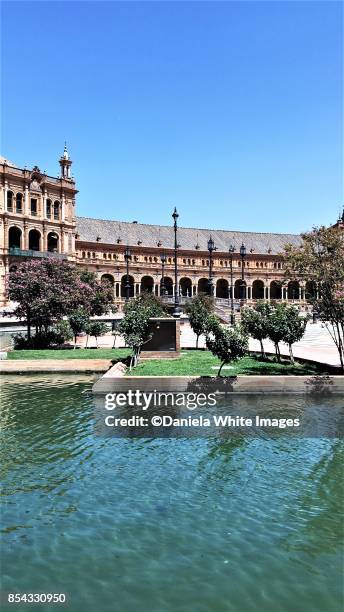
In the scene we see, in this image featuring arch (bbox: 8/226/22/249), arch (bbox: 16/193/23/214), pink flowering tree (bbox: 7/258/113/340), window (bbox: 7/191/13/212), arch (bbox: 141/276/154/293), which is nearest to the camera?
pink flowering tree (bbox: 7/258/113/340)

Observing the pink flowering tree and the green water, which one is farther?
the pink flowering tree

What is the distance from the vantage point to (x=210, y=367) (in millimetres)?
22344

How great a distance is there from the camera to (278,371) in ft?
70.5

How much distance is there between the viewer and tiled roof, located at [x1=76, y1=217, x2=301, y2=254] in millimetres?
94006

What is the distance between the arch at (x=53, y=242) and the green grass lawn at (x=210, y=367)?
5265cm

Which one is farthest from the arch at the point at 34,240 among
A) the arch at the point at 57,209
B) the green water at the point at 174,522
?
the green water at the point at 174,522

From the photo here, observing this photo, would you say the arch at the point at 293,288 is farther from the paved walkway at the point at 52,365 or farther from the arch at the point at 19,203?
the arch at the point at 19,203

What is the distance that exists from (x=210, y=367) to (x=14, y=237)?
5481cm

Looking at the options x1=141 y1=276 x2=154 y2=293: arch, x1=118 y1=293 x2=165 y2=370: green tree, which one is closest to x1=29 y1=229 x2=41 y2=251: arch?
x1=141 y1=276 x2=154 y2=293: arch

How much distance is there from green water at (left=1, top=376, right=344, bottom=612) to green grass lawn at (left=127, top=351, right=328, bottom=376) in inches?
286

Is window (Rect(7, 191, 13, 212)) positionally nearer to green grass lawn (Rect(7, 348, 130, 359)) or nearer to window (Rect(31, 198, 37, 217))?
window (Rect(31, 198, 37, 217))

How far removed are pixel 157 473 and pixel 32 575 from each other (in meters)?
4.00

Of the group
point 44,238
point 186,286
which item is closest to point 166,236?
point 186,286

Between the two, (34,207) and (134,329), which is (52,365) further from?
(34,207)
